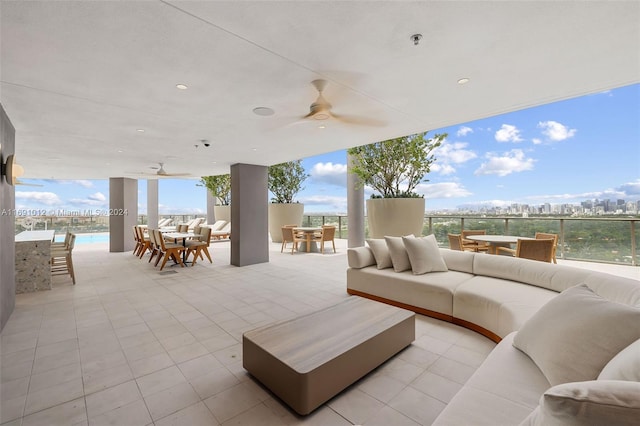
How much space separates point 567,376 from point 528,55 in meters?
2.32

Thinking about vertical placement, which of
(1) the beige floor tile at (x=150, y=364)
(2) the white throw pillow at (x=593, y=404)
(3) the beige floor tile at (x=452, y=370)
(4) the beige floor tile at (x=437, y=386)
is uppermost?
(2) the white throw pillow at (x=593, y=404)

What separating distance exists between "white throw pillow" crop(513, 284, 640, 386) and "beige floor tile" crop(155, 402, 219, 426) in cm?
192

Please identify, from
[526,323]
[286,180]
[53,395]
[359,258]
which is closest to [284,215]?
[286,180]

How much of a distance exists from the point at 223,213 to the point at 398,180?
9.12 meters

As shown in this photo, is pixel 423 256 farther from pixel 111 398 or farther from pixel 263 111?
pixel 111 398

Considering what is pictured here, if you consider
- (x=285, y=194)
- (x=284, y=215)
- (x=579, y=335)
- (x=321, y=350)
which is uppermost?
(x=285, y=194)

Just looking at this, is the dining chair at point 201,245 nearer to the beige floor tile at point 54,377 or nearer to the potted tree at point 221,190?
the beige floor tile at point 54,377

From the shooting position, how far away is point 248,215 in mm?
6668

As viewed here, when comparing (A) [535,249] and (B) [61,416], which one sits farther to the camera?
(A) [535,249]

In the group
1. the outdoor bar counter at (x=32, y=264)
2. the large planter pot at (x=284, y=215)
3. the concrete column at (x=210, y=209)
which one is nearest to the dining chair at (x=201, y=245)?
the outdoor bar counter at (x=32, y=264)

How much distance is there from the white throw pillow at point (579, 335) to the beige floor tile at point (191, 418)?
75.8 inches

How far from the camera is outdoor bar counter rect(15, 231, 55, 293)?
175 inches

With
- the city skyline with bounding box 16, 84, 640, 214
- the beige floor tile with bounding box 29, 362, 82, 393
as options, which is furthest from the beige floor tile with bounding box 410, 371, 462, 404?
the city skyline with bounding box 16, 84, 640, 214

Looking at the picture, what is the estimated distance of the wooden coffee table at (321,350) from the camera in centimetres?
174
